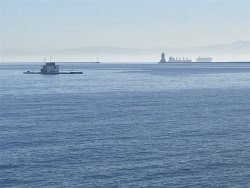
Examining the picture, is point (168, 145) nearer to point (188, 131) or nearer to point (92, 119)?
point (188, 131)

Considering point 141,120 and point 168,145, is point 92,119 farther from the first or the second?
point 168,145

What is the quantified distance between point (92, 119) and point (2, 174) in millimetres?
34025

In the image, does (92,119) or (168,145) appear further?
(92,119)

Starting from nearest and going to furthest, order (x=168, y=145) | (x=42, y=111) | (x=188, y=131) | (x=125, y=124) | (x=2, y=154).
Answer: (x=2, y=154)
(x=168, y=145)
(x=188, y=131)
(x=125, y=124)
(x=42, y=111)

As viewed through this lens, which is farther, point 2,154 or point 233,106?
point 233,106

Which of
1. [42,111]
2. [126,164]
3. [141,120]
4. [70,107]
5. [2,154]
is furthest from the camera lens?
[70,107]

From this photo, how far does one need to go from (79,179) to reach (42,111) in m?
45.6

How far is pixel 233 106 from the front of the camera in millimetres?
99188

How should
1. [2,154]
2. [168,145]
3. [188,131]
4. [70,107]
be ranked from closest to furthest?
[2,154] → [168,145] → [188,131] → [70,107]

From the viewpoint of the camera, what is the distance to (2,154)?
5581 centimetres

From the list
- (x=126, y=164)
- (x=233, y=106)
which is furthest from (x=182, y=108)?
(x=126, y=164)

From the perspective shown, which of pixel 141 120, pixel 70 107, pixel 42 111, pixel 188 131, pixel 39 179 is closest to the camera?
pixel 39 179

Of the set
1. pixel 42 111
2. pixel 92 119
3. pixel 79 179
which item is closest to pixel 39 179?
pixel 79 179

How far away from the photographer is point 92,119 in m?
81.6
